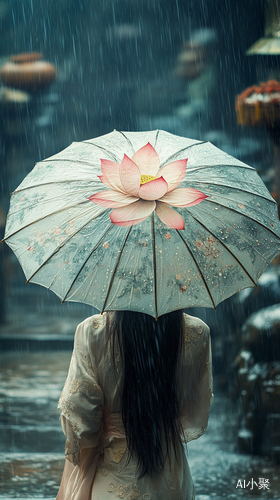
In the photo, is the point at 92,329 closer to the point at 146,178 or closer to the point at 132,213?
the point at 132,213

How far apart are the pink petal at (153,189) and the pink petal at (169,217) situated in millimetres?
23

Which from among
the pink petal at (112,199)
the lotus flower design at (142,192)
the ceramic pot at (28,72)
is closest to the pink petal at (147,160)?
the lotus flower design at (142,192)

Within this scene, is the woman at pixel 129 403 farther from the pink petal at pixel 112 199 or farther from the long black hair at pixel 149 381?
the pink petal at pixel 112 199

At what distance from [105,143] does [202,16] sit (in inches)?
215

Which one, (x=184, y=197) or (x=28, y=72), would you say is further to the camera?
(x=28, y=72)

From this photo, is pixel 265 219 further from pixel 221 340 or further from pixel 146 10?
pixel 146 10

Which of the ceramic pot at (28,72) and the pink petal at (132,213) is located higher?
the ceramic pot at (28,72)

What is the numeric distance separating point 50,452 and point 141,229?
3.30 meters

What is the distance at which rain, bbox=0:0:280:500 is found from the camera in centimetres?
512

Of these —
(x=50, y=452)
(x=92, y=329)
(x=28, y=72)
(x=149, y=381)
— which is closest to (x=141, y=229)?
(x=92, y=329)

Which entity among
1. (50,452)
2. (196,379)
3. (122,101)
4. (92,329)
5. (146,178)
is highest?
(122,101)

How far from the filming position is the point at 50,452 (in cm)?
384

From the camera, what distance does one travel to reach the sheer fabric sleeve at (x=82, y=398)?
1.21 meters

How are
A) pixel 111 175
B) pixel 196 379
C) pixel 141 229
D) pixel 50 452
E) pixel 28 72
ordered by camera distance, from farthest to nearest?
1. pixel 28 72
2. pixel 50 452
3. pixel 196 379
4. pixel 111 175
5. pixel 141 229
